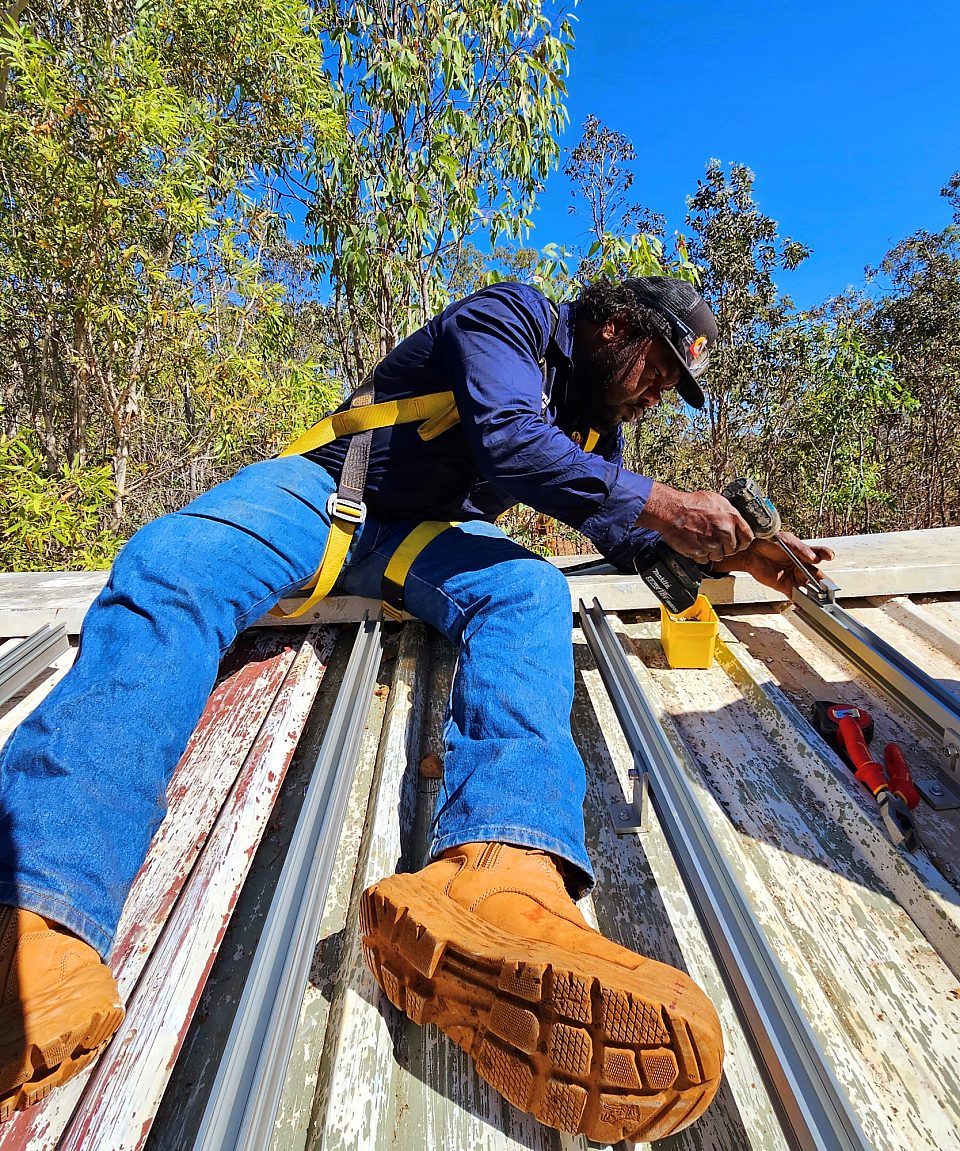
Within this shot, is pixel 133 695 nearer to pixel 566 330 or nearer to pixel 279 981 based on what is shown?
pixel 279 981

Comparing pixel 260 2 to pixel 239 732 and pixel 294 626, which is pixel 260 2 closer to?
pixel 294 626

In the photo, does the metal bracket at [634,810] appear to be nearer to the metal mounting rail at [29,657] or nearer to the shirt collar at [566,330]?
the shirt collar at [566,330]

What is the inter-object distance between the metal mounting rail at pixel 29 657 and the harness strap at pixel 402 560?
1088 millimetres

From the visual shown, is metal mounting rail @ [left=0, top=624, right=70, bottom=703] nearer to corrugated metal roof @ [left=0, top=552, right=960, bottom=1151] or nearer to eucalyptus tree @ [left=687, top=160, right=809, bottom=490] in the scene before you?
corrugated metal roof @ [left=0, top=552, right=960, bottom=1151]

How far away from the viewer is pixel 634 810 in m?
1.38

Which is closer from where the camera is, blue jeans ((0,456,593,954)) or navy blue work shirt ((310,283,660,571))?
blue jeans ((0,456,593,954))

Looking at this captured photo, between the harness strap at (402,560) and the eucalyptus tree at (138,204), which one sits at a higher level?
the eucalyptus tree at (138,204)

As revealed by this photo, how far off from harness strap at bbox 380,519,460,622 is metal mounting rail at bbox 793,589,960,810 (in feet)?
3.98

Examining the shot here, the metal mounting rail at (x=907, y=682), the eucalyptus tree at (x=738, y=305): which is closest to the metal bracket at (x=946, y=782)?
the metal mounting rail at (x=907, y=682)

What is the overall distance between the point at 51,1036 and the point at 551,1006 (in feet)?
2.03

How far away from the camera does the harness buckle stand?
79.3 inches

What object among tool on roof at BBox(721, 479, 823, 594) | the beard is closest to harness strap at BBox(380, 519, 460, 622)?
the beard

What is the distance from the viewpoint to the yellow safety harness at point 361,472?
2.02 metres

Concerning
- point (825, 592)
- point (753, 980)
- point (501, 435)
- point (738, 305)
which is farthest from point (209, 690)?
point (738, 305)
